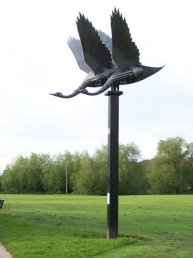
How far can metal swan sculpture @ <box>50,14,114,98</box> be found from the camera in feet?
46.4

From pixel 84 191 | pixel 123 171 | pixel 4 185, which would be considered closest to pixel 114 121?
pixel 123 171

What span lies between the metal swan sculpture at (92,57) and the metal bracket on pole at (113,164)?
857 mm

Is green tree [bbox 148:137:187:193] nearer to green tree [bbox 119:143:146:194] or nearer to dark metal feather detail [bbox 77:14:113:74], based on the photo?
green tree [bbox 119:143:146:194]

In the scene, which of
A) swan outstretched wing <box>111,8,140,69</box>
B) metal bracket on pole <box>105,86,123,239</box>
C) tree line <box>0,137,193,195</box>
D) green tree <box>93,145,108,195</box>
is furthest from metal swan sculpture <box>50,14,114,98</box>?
green tree <box>93,145,108,195</box>

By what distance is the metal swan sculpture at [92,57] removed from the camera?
1415cm

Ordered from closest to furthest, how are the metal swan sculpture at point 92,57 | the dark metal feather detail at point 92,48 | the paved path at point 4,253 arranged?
the paved path at point 4,253 → the dark metal feather detail at point 92,48 → the metal swan sculpture at point 92,57

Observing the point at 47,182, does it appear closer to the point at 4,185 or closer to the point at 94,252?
the point at 4,185

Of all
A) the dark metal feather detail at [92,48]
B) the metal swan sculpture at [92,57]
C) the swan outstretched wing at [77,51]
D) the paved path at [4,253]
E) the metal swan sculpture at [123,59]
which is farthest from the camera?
the swan outstretched wing at [77,51]

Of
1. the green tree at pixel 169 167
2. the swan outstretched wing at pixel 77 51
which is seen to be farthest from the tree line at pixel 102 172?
the swan outstretched wing at pixel 77 51

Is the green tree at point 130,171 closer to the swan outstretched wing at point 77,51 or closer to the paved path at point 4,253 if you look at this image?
the swan outstretched wing at point 77,51

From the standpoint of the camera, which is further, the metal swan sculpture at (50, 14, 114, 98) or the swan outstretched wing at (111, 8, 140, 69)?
the metal swan sculpture at (50, 14, 114, 98)

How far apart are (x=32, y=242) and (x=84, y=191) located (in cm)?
9836

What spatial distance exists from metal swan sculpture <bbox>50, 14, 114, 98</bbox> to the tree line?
285 feet

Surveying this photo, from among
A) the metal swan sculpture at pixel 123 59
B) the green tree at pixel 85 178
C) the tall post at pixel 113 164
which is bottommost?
the tall post at pixel 113 164
